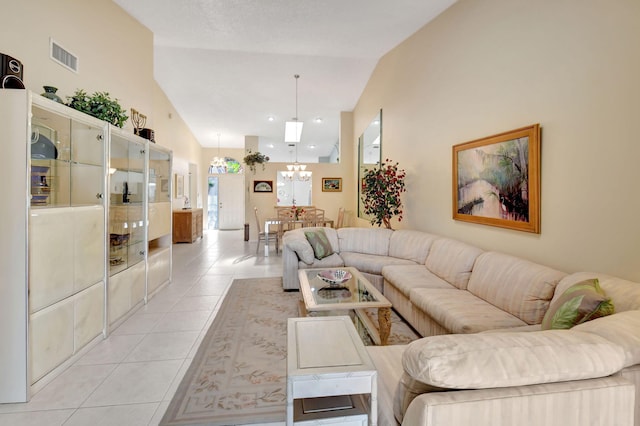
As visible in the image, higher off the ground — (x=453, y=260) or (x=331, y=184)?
(x=331, y=184)

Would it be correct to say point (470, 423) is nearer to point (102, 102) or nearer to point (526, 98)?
point (526, 98)

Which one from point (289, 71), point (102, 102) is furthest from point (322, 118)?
point (102, 102)

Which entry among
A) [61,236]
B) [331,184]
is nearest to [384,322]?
[61,236]

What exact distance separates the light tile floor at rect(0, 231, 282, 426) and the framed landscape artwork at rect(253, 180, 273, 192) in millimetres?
4354

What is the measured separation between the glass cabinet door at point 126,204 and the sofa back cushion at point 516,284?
11.1 feet

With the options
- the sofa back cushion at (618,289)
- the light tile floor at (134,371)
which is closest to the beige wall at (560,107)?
the sofa back cushion at (618,289)

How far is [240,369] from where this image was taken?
218 cm

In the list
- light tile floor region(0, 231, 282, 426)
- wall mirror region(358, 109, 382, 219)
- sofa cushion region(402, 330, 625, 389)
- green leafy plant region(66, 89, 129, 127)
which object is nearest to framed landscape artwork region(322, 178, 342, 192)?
wall mirror region(358, 109, 382, 219)

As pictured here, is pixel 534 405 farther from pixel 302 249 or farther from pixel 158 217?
pixel 158 217

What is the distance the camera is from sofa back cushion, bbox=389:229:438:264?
3.69m

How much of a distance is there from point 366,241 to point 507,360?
354 cm

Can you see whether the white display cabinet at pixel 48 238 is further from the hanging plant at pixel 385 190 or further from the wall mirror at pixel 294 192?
the wall mirror at pixel 294 192

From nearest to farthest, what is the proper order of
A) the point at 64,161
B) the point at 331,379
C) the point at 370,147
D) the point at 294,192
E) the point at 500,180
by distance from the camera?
the point at 331,379 → the point at 64,161 → the point at 500,180 → the point at 370,147 → the point at 294,192

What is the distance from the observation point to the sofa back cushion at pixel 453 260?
2.81 metres
